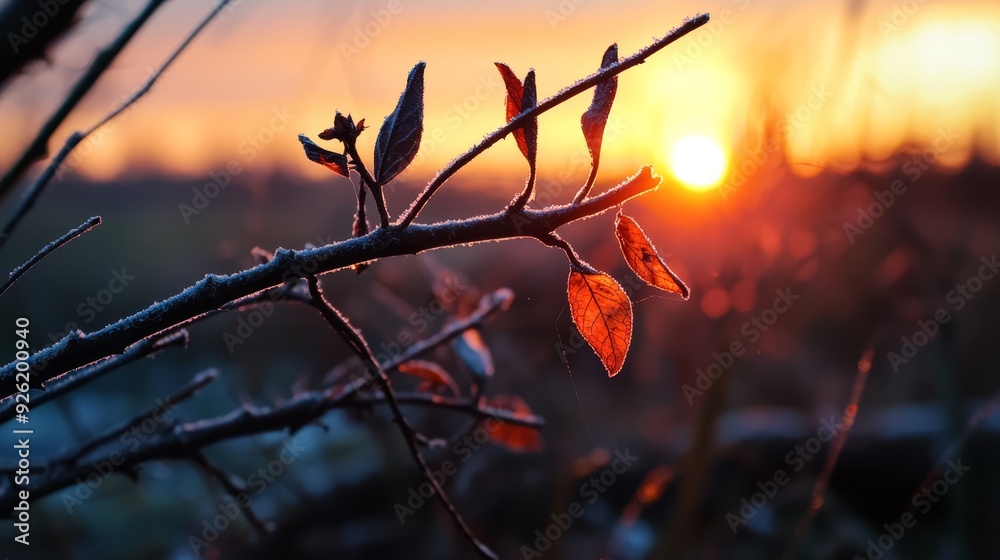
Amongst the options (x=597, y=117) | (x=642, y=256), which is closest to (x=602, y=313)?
(x=642, y=256)

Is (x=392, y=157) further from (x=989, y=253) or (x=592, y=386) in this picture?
(x=989, y=253)

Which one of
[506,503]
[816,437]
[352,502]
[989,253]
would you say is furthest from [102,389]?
[989,253]

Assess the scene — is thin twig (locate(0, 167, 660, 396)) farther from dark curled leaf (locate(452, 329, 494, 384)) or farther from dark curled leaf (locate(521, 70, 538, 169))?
dark curled leaf (locate(452, 329, 494, 384))

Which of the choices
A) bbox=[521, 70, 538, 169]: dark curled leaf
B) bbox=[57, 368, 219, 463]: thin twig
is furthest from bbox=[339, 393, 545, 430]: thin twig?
bbox=[521, 70, 538, 169]: dark curled leaf

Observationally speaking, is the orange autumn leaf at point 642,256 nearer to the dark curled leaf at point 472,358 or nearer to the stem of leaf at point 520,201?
the stem of leaf at point 520,201

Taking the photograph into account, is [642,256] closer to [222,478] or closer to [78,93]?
[78,93]

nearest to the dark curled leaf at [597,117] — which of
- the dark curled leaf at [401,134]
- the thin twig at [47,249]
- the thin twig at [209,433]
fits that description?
the dark curled leaf at [401,134]
